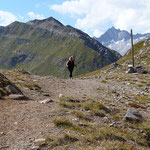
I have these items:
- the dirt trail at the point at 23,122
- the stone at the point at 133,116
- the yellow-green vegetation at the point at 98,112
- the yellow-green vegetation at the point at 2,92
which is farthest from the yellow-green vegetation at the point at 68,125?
the yellow-green vegetation at the point at 2,92

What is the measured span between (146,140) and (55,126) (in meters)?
4.18

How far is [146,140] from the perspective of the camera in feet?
27.4

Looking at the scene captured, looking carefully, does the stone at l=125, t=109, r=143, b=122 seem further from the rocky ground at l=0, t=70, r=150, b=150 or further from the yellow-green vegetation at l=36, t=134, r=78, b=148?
the yellow-green vegetation at l=36, t=134, r=78, b=148

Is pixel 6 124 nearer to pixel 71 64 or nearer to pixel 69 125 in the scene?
pixel 69 125

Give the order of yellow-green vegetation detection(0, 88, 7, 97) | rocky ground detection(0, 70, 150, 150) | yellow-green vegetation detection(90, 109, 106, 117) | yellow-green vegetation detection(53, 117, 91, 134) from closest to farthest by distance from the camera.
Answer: rocky ground detection(0, 70, 150, 150) → yellow-green vegetation detection(53, 117, 91, 134) → yellow-green vegetation detection(90, 109, 106, 117) → yellow-green vegetation detection(0, 88, 7, 97)

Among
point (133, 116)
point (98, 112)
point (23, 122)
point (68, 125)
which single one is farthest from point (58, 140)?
point (133, 116)

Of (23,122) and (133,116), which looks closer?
(23,122)

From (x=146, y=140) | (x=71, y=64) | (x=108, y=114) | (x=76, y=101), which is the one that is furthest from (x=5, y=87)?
(x=71, y=64)

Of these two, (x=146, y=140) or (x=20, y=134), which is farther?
(x=146, y=140)

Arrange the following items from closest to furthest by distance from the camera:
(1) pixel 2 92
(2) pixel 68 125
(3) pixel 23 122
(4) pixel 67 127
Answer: (4) pixel 67 127 < (2) pixel 68 125 < (3) pixel 23 122 < (1) pixel 2 92

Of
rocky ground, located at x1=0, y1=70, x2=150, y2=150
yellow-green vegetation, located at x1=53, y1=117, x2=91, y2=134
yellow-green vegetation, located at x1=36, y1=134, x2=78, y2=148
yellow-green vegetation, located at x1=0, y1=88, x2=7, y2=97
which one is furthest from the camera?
yellow-green vegetation, located at x1=0, y1=88, x2=7, y2=97

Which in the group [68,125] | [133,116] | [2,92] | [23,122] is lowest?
[133,116]

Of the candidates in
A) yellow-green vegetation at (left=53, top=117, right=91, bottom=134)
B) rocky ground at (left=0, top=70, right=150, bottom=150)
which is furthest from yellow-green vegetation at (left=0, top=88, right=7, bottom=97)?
yellow-green vegetation at (left=53, top=117, right=91, bottom=134)

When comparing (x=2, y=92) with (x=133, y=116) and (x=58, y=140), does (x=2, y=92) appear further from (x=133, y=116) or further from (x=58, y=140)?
(x=133, y=116)
